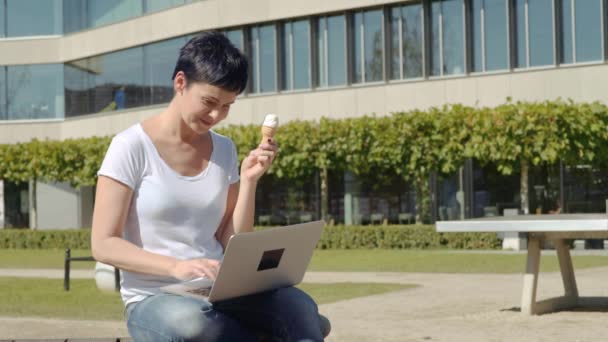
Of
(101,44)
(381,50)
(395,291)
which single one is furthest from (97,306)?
(101,44)

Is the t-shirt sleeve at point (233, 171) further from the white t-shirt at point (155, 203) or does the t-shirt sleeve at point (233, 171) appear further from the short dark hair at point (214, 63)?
the short dark hair at point (214, 63)

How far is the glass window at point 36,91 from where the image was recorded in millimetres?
45031

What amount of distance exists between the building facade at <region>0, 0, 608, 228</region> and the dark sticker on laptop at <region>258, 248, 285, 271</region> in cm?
2766

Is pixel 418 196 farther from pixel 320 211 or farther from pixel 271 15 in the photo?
pixel 271 15

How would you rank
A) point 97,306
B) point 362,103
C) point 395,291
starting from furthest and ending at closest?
point 362,103
point 395,291
point 97,306

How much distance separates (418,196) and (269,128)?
1145 inches

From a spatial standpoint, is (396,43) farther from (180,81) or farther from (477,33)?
(180,81)

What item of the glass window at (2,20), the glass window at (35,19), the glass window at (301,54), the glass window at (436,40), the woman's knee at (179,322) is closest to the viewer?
the woman's knee at (179,322)

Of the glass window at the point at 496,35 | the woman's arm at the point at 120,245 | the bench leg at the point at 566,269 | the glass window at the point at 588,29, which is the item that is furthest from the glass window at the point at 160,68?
the woman's arm at the point at 120,245

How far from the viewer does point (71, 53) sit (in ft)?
146

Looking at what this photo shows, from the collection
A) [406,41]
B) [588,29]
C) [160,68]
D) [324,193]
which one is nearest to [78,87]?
[160,68]

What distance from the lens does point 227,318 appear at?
3.93 meters

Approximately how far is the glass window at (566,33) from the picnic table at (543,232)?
20.1m

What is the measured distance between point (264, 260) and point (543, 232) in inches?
286
